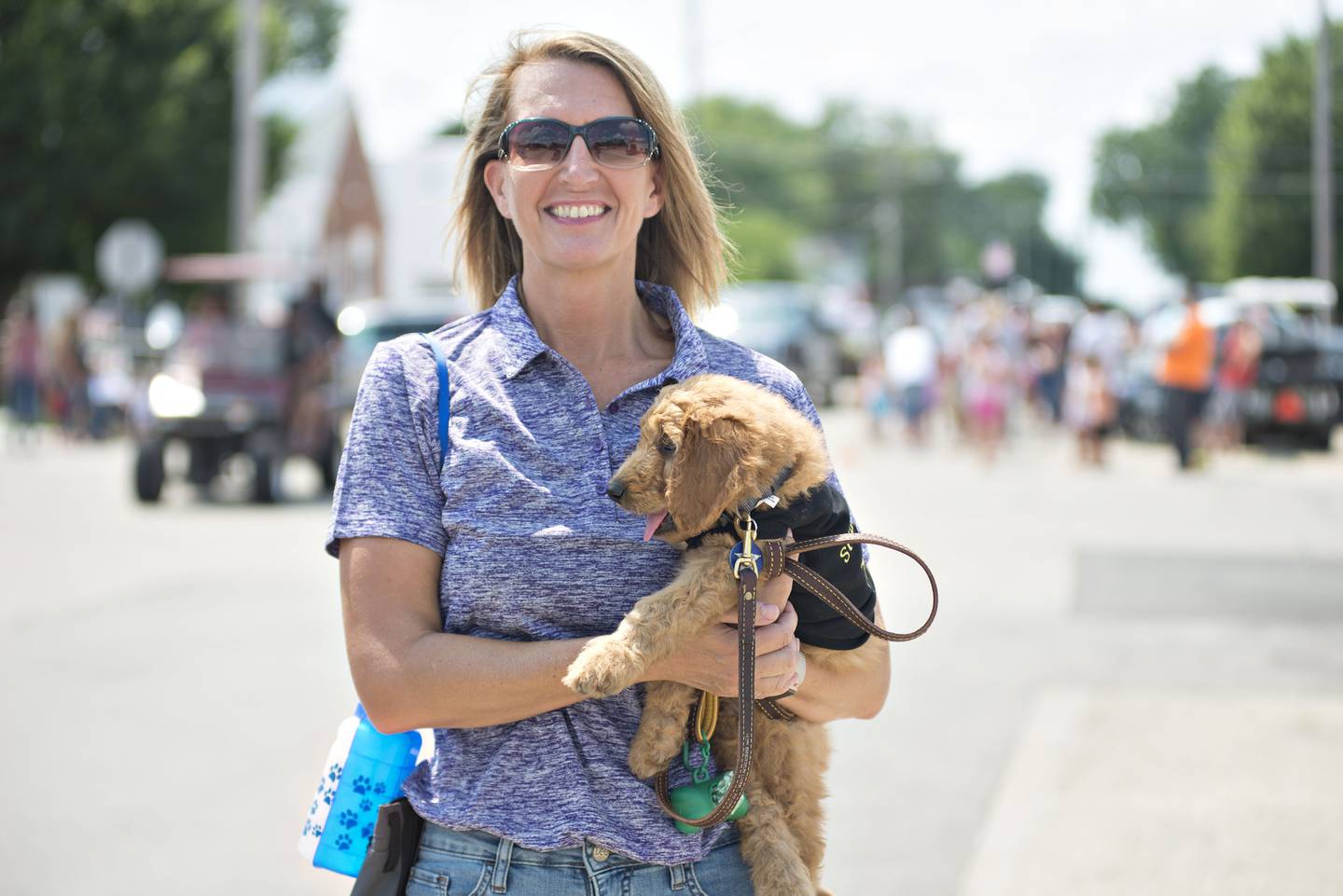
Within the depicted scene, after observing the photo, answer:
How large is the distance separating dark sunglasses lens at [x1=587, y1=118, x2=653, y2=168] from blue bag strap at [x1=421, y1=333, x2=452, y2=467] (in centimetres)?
46

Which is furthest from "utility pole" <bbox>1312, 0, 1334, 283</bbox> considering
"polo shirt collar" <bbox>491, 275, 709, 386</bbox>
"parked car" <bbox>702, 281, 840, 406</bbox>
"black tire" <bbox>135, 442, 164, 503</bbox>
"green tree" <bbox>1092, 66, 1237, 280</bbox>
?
"polo shirt collar" <bbox>491, 275, 709, 386</bbox>

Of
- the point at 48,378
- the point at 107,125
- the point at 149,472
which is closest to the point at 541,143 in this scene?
the point at 149,472

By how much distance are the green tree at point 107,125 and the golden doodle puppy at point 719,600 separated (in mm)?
37002

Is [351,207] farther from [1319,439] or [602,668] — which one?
[602,668]

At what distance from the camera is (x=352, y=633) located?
2402mm

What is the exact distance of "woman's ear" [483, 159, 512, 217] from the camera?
2754 mm

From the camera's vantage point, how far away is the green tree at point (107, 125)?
35969 mm

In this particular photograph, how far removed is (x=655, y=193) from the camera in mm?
2883

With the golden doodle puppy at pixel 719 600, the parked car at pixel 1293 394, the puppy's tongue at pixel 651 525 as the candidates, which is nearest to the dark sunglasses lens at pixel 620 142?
the golden doodle puppy at pixel 719 600

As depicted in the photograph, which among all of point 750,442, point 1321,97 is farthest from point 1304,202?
point 750,442

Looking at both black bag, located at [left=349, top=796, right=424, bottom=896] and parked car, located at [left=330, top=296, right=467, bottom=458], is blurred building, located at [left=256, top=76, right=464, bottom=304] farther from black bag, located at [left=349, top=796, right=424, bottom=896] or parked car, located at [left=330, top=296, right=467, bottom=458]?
black bag, located at [left=349, top=796, right=424, bottom=896]

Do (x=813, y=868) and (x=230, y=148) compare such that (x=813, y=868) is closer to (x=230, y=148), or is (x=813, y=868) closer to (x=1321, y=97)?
(x=1321, y=97)

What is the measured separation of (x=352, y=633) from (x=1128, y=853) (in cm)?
402

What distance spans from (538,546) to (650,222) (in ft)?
2.91
